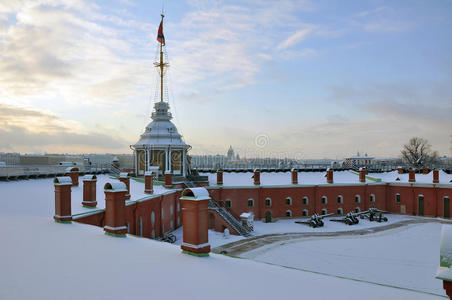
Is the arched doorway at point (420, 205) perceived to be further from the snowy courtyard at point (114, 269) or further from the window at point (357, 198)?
the snowy courtyard at point (114, 269)

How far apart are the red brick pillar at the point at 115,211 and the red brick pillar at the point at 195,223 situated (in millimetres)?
2552

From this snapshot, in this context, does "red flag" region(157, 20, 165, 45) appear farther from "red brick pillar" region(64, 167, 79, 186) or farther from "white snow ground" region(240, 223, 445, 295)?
"white snow ground" region(240, 223, 445, 295)

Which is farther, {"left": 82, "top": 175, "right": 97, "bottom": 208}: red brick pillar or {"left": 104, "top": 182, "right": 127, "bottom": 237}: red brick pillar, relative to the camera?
{"left": 82, "top": 175, "right": 97, "bottom": 208}: red brick pillar

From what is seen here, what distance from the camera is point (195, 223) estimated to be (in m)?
7.88

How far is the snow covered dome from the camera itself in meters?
33.7

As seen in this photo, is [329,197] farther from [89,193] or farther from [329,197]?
[89,193]

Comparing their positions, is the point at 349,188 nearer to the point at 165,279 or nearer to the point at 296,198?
the point at 296,198

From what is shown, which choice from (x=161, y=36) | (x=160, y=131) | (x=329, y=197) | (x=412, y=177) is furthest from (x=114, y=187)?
(x=412, y=177)

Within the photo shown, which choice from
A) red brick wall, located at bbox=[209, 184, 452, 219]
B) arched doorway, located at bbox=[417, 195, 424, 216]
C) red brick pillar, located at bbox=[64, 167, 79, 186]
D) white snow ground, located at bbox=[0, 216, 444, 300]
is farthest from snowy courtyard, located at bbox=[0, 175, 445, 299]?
arched doorway, located at bbox=[417, 195, 424, 216]

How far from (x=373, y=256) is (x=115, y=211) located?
19314mm

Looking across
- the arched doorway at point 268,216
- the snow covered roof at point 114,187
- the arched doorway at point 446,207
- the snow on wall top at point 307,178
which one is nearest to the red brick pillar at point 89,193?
the snow covered roof at point 114,187

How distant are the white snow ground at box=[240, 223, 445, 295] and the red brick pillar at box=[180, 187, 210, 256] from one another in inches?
523

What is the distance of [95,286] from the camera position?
17.7ft

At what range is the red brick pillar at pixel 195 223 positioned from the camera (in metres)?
7.80
